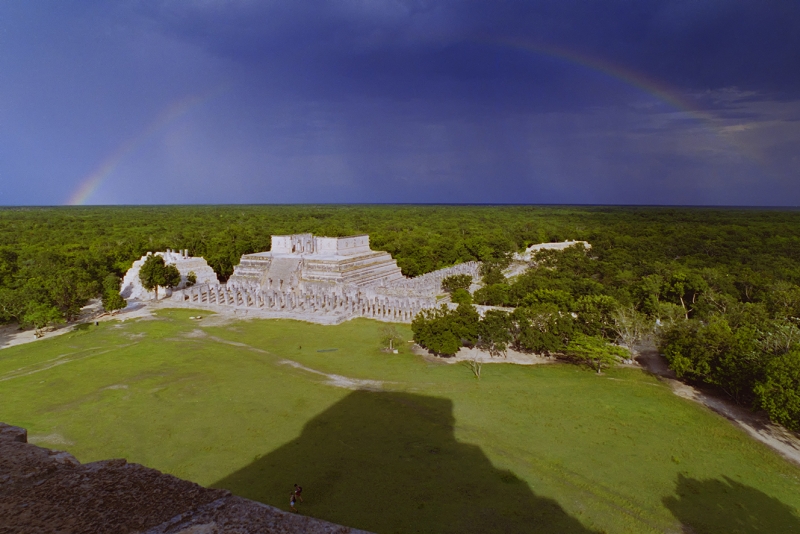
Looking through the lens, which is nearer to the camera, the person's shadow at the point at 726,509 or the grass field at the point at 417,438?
the person's shadow at the point at 726,509

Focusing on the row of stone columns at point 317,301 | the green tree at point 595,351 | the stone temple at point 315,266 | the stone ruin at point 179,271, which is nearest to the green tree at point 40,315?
the row of stone columns at point 317,301

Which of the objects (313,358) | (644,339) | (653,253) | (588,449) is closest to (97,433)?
(313,358)

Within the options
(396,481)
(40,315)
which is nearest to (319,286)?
(40,315)

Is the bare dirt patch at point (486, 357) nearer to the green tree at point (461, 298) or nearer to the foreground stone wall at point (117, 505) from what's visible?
the green tree at point (461, 298)

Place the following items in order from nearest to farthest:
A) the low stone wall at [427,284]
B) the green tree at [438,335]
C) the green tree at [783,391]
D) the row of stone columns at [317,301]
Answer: the green tree at [783,391] → the green tree at [438,335] → the row of stone columns at [317,301] → the low stone wall at [427,284]

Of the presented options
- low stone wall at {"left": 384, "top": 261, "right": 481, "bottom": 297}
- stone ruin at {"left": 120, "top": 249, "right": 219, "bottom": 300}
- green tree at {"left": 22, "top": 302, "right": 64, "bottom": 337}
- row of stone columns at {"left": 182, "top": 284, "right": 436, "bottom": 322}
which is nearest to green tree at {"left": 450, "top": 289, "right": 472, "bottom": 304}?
row of stone columns at {"left": 182, "top": 284, "right": 436, "bottom": 322}

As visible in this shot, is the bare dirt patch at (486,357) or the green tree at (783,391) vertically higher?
the green tree at (783,391)
